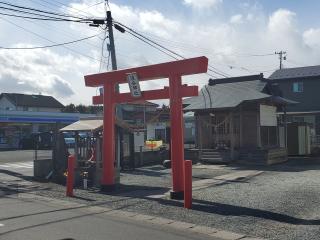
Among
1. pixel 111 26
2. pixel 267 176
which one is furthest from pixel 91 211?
pixel 111 26

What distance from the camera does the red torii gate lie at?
12641 millimetres

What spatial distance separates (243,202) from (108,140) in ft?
16.9

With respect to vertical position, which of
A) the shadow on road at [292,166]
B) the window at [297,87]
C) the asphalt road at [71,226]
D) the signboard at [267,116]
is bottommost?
the asphalt road at [71,226]

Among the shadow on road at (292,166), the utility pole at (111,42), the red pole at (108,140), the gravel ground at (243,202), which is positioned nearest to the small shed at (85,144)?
the red pole at (108,140)

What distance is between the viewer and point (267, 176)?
1770cm

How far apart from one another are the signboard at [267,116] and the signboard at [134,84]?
11537 mm

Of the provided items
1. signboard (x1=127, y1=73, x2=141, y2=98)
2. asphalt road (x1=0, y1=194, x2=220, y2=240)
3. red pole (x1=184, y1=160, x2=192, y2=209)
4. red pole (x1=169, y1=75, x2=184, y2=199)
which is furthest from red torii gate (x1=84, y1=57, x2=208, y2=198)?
asphalt road (x1=0, y1=194, x2=220, y2=240)

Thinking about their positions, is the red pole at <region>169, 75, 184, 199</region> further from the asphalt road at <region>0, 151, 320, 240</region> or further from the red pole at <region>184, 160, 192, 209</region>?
the red pole at <region>184, 160, 192, 209</region>

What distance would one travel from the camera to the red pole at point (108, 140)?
14781 mm

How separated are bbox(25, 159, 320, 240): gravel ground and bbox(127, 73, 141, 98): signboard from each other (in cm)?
301

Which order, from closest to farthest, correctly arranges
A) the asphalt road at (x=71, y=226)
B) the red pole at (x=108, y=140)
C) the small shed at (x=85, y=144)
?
the asphalt road at (x=71, y=226), the red pole at (x=108, y=140), the small shed at (x=85, y=144)

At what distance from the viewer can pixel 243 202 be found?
1164 centimetres

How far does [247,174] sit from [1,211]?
34.1 ft

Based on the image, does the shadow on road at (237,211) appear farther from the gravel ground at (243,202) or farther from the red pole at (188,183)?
the red pole at (188,183)
